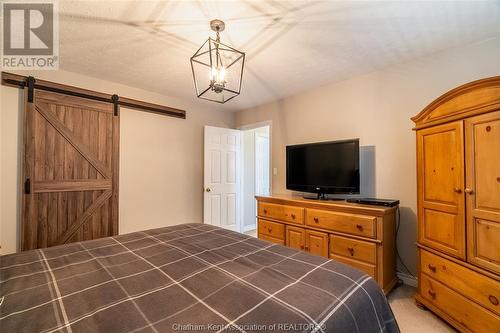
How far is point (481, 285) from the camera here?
5.19 feet

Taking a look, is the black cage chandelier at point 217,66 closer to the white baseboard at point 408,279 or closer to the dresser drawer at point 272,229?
the dresser drawer at point 272,229

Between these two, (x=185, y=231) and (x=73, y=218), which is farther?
(x=73, y=218)

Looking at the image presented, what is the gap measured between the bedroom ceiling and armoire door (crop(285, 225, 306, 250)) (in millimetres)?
1965

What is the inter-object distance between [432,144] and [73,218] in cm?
400

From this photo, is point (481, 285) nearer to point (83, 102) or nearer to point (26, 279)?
point (26, 279)

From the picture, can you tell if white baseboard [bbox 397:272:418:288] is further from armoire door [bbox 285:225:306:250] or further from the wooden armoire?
armoire door [bbox 285:225:306:250]

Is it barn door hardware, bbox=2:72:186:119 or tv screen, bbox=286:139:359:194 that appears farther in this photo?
tv screen, bbox=286:139:359:194

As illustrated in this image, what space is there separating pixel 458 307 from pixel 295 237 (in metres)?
1.53

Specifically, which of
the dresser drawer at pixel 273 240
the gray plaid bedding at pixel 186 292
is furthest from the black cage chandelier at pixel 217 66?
the dresser drawer at pixel 273 240

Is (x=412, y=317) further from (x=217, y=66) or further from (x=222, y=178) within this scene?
(x=222, y=178)

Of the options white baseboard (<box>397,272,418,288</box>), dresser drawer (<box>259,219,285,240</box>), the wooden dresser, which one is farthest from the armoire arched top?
dresser drawer (<box>259,219,285,240</box>)

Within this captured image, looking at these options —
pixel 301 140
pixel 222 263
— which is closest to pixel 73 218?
pixel 222 263

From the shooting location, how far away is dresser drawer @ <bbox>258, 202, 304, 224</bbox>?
280 cm

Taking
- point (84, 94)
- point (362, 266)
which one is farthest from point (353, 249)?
point (84, 94)
